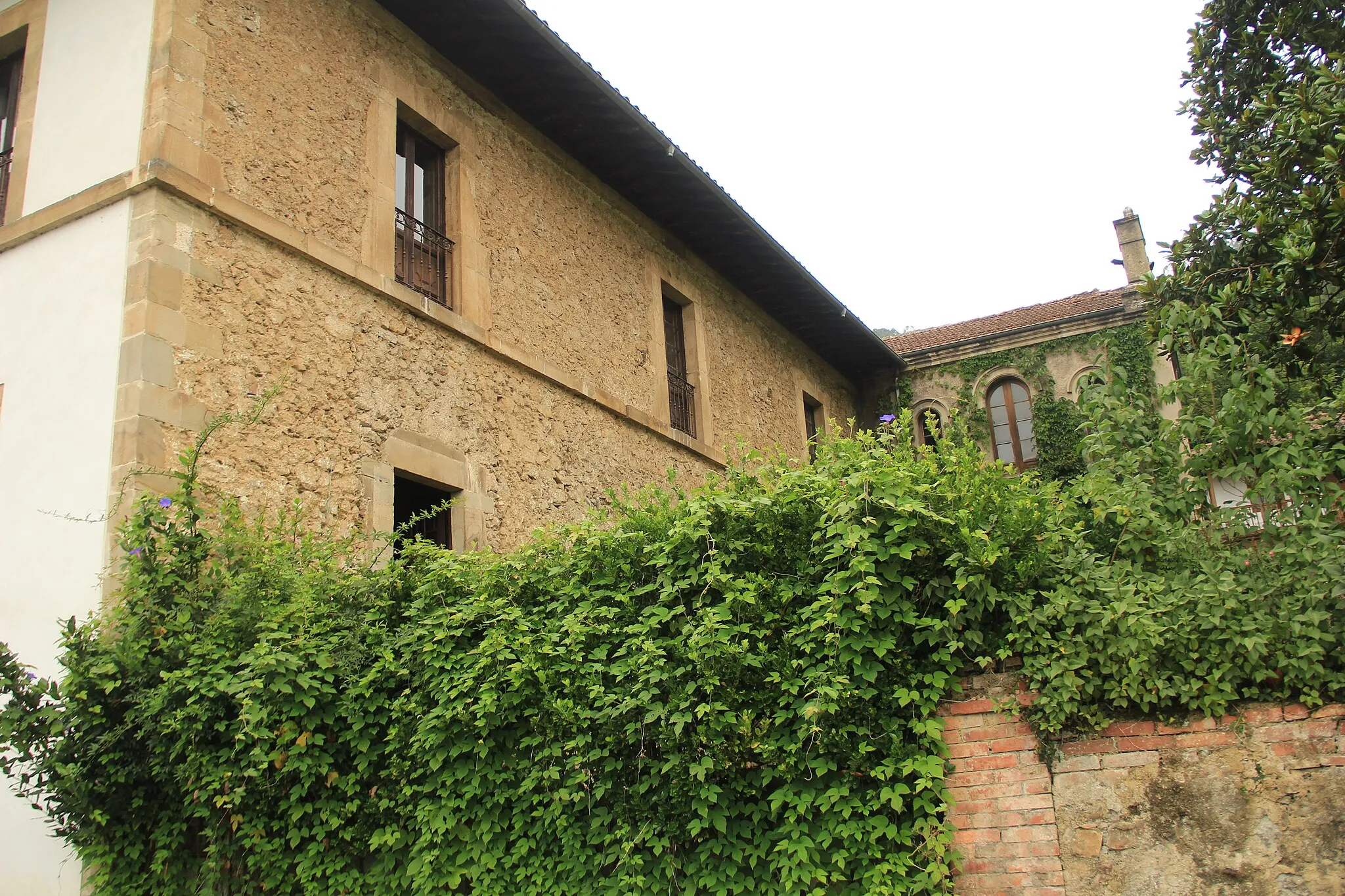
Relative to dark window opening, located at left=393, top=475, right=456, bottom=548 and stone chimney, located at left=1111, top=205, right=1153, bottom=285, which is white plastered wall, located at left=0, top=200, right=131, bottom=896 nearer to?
dark window opening, located at left=393, top=475, right=456, bottom=548

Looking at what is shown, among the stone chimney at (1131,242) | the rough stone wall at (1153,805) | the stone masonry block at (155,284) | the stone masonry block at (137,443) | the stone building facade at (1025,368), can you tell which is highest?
the stone chimney at (1131,242)

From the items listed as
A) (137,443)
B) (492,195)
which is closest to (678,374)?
(492,195)

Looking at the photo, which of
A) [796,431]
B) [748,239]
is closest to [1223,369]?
[748,239]

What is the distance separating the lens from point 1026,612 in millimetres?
4656

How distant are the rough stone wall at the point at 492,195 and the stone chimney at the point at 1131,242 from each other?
356 inches

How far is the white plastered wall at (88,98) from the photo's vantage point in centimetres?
711

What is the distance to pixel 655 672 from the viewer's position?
4.90 m

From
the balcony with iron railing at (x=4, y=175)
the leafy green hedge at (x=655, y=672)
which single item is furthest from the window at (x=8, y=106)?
the leafy green hedge at (x=655, y=672)

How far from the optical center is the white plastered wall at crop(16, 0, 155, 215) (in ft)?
23.3

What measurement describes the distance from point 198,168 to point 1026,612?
18.8 ft

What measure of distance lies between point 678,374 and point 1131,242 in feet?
37.6

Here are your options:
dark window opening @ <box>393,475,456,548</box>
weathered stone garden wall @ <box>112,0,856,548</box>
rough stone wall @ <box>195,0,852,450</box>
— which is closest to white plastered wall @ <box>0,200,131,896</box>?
weathered stone garden wall @ <box>112,0,856,548</box>

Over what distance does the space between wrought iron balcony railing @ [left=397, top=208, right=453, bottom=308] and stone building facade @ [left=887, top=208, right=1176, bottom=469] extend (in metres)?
10.3

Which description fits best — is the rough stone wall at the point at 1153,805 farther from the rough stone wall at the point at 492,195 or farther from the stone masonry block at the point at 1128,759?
the rough stone wall at the point at 492,195
